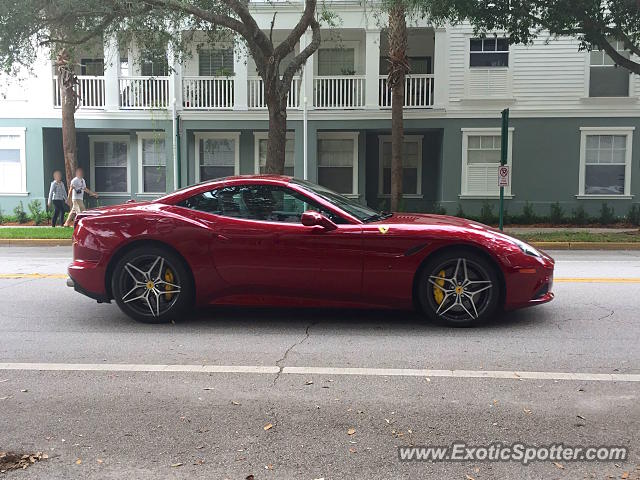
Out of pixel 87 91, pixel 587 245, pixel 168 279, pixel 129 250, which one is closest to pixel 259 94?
pixel 87 91

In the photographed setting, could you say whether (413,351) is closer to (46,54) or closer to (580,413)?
(580,413)

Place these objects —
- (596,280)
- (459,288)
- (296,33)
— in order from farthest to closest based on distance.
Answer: (296,33) < (596,280) < (459,288)

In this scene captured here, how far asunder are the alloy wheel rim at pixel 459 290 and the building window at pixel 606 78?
16329 mm

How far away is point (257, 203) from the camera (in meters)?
5.80

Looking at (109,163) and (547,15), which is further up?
(547,15)

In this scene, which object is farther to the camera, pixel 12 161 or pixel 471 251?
pixel 12 161

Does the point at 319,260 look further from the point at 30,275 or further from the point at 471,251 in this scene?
the point at 30,275

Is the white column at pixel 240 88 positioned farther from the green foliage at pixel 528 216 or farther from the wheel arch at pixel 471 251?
the wheel arch at pixel 471 251

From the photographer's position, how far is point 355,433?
3.41m

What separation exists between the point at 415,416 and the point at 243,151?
59.5 feet

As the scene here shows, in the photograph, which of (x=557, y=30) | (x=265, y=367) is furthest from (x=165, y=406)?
(x=557, y=30)

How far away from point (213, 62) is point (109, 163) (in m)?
5.41

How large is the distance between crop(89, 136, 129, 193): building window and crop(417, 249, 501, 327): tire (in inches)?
718

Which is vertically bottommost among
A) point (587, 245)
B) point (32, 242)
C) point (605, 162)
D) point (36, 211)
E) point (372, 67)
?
point (32, 242)
